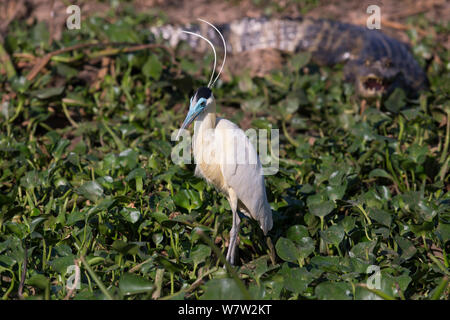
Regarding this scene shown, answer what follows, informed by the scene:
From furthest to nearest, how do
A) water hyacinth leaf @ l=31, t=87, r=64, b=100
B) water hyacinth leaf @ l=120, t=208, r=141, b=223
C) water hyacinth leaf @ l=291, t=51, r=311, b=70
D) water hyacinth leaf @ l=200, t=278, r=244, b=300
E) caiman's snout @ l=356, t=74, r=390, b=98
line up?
water hyacinth leaf @ l=291, t=51, r=311, b=70
caiman's snout @ l=356, t=74, r=390, b=98
water hyacinth leaf @ l=31, t=87, r=64, b=100
water hyacinth leaf @ l=120, t=208, r=141, b=223
water hyacinth leaf @ l=200, t=278, r=244, b=300

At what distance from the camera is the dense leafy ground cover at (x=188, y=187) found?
96.3 inches

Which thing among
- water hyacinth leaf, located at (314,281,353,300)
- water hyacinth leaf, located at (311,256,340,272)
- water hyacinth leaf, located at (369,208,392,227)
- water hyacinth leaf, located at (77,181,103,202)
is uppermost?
water hyacinth leaf, located at (77,181,103,202)

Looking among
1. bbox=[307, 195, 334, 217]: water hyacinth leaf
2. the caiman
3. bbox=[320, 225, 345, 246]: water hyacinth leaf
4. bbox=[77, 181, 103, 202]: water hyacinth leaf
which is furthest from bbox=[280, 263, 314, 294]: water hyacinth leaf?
the caiman

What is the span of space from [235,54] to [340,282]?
13.4 feet

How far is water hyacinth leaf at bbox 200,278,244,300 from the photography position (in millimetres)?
2084

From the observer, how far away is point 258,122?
393cm

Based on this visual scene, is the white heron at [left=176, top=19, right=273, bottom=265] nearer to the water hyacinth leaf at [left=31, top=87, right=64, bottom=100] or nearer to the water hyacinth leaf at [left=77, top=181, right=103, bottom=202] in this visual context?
the water hyacinth leaf at [left=77, top=181, right=103, bottom=202]

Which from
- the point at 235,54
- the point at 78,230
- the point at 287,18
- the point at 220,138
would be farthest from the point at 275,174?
the point at 287,18

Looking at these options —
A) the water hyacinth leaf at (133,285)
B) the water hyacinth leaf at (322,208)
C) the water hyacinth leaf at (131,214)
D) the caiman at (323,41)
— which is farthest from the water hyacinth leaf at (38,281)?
the caiman at (323,41)

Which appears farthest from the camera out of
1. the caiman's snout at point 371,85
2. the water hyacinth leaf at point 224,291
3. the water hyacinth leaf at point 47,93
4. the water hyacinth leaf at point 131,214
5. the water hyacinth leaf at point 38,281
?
the caiman's snout at point 371,85

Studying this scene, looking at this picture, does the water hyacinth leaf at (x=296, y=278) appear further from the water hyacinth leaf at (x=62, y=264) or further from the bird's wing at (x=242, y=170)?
the water hyacinth leaf at (x=62, y=264)

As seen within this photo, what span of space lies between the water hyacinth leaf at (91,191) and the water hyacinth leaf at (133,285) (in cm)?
79

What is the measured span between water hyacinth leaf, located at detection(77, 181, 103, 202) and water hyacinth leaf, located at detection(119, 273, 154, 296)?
79cm
